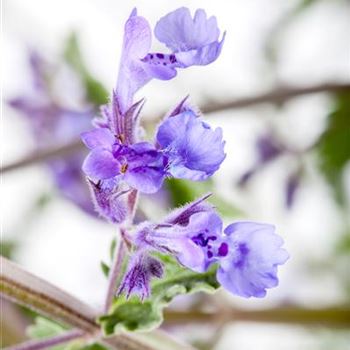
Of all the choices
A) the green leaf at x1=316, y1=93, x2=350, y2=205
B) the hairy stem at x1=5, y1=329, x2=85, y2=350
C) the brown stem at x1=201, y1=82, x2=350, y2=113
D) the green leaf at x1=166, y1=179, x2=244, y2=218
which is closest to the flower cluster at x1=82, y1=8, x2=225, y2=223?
the hairy stem at x1=5, y1=329, x2=85, y2=350

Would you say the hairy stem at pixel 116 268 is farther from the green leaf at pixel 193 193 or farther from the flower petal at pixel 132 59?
the green leaf at pixel 193 193

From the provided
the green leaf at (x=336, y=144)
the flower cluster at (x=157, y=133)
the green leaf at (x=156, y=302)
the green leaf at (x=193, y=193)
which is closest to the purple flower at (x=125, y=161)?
the flower cluster at (x=157, y=133)

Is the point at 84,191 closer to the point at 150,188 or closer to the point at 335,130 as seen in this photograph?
the point at 335,130

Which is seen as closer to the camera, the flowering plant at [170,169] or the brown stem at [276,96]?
the flowering plant at [170,169]

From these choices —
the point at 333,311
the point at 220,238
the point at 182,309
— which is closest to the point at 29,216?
the point at 182,309

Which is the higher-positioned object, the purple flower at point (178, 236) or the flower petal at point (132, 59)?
the flower petal at point (132, 59)

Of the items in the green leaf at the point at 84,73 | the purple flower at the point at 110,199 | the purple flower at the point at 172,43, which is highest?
the green leaf at the point at 84,73
